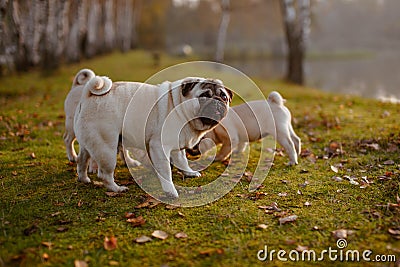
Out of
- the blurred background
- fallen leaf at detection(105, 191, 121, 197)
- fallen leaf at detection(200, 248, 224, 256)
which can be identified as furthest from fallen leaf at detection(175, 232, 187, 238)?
the blurred background

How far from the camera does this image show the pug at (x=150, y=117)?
4.97 m

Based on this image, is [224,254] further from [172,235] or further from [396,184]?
[396,184]

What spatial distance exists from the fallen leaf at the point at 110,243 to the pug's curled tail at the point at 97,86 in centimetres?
195

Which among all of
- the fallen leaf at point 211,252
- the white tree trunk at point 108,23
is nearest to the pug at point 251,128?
the fallen leaf at point 211,252

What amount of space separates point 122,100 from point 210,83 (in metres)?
1.17

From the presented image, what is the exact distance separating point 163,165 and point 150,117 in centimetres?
64

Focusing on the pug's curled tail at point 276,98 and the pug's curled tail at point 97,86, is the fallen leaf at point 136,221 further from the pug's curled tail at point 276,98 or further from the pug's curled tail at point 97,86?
the pug's curled tail at point 276,98

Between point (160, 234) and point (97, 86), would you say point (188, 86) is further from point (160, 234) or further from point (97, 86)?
point (160, 234)

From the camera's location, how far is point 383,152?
688 centimetres

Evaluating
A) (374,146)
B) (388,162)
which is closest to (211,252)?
(388,162)

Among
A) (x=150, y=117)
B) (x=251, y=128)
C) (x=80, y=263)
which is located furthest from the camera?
(x=251, y=128)

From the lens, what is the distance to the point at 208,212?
4.79 meters

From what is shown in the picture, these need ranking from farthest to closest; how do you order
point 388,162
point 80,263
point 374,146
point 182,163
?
point 374,146, point 388,162, point 182,163, point 80,263

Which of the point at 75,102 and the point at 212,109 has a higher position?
the point at 212,109
